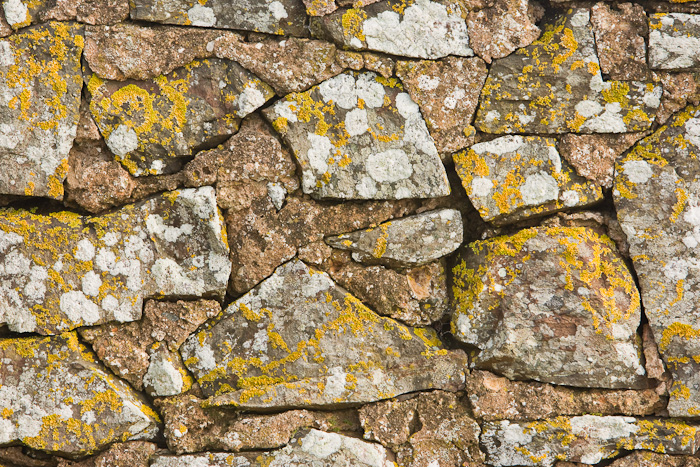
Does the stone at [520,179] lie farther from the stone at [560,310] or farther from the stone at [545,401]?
the stone at [545,401]

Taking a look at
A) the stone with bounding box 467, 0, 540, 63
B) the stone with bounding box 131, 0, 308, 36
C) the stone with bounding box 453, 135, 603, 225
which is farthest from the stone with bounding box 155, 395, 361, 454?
the stone with bounding box 467, 0, 540, 63

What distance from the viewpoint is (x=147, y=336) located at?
2.96 meters

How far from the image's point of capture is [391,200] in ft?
9.98

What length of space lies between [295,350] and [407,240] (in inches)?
34.0

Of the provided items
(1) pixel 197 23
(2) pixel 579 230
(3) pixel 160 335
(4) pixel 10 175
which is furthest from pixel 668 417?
(4) pixel 10 175

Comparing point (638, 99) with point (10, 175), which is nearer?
point (10, 175)

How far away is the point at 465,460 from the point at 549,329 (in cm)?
86

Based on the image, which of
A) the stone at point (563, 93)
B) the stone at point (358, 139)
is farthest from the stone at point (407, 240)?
the stone at point (563, 93)

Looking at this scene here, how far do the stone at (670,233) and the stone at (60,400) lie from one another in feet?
9.35

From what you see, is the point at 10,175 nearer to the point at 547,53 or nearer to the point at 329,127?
the point at 329,127

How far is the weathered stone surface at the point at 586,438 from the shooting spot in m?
2.92

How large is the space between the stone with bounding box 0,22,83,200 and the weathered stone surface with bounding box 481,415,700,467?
2800 millimetres

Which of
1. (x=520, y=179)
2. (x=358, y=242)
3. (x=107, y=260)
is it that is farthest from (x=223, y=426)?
(x=520, y=179)

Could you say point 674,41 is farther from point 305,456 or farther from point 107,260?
point 107,260
